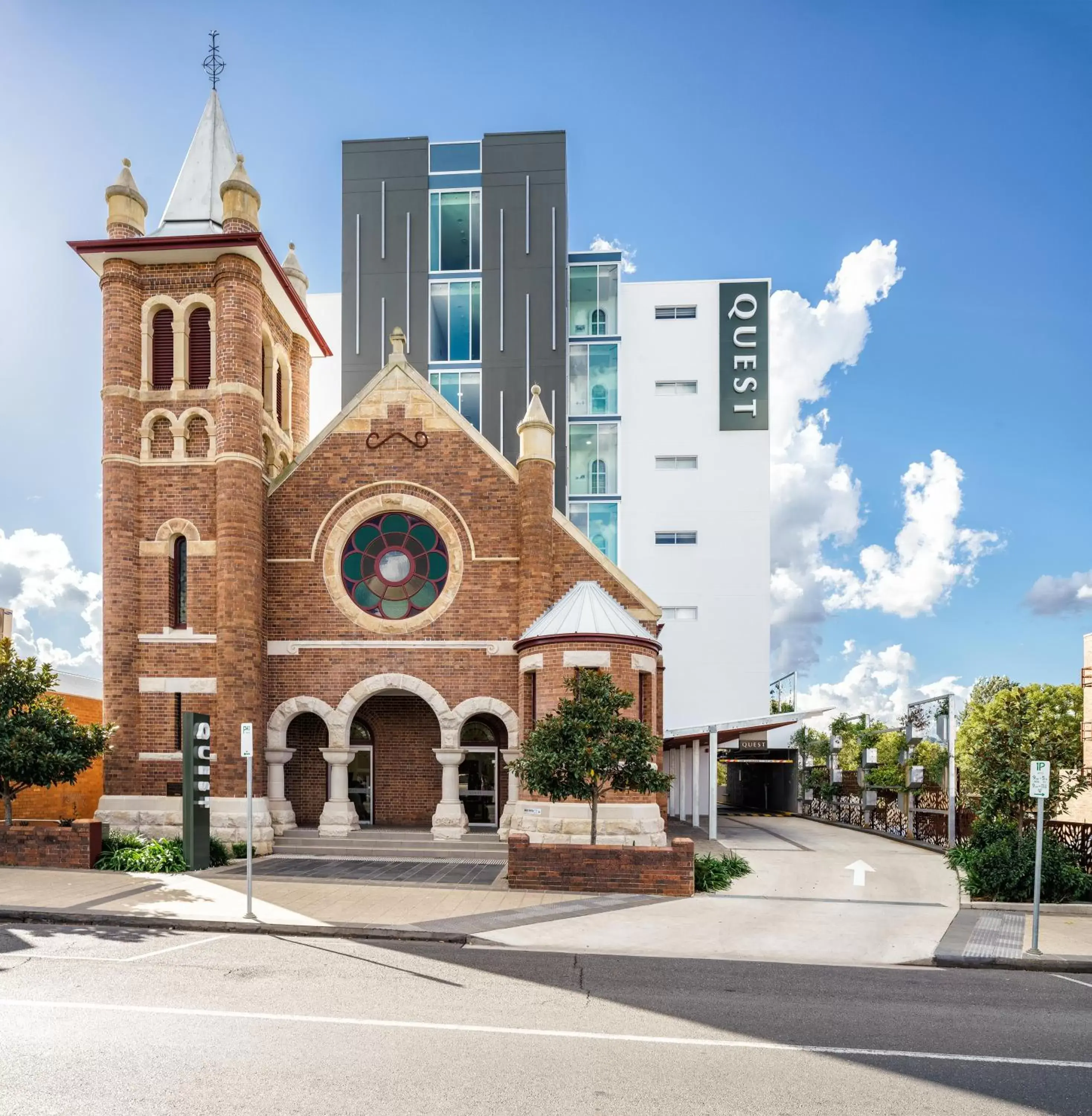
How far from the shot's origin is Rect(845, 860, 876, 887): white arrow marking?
18344 millimetres

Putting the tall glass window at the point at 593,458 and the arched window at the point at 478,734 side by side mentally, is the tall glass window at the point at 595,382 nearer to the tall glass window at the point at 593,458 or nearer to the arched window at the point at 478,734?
the tall glass window at the point at 593,458

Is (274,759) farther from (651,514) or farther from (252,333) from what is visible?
(651,514)

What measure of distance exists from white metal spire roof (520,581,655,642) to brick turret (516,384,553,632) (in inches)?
15.5

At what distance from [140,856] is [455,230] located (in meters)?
31.9

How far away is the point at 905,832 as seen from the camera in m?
26.9

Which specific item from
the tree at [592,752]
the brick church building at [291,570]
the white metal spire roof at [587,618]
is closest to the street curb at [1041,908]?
the tree at [592,752]

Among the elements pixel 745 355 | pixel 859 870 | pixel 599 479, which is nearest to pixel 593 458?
pixel 599 479

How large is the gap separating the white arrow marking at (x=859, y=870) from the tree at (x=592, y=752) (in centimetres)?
465

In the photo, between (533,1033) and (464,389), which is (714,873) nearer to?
(533,1033)

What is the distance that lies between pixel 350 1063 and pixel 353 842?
1285cm

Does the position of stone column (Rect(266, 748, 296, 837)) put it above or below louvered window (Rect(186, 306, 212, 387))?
below

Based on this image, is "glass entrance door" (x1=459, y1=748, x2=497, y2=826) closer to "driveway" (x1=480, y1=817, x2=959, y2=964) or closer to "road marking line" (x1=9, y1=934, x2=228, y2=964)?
"driveway" (x1=480, y1=817, x2=959, y2=964)

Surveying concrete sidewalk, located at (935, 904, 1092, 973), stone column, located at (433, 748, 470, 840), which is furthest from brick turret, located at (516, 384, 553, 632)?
concrete sidewalk, located at (935, 904, 1092, 973)

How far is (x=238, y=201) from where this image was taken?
68.1 ft
